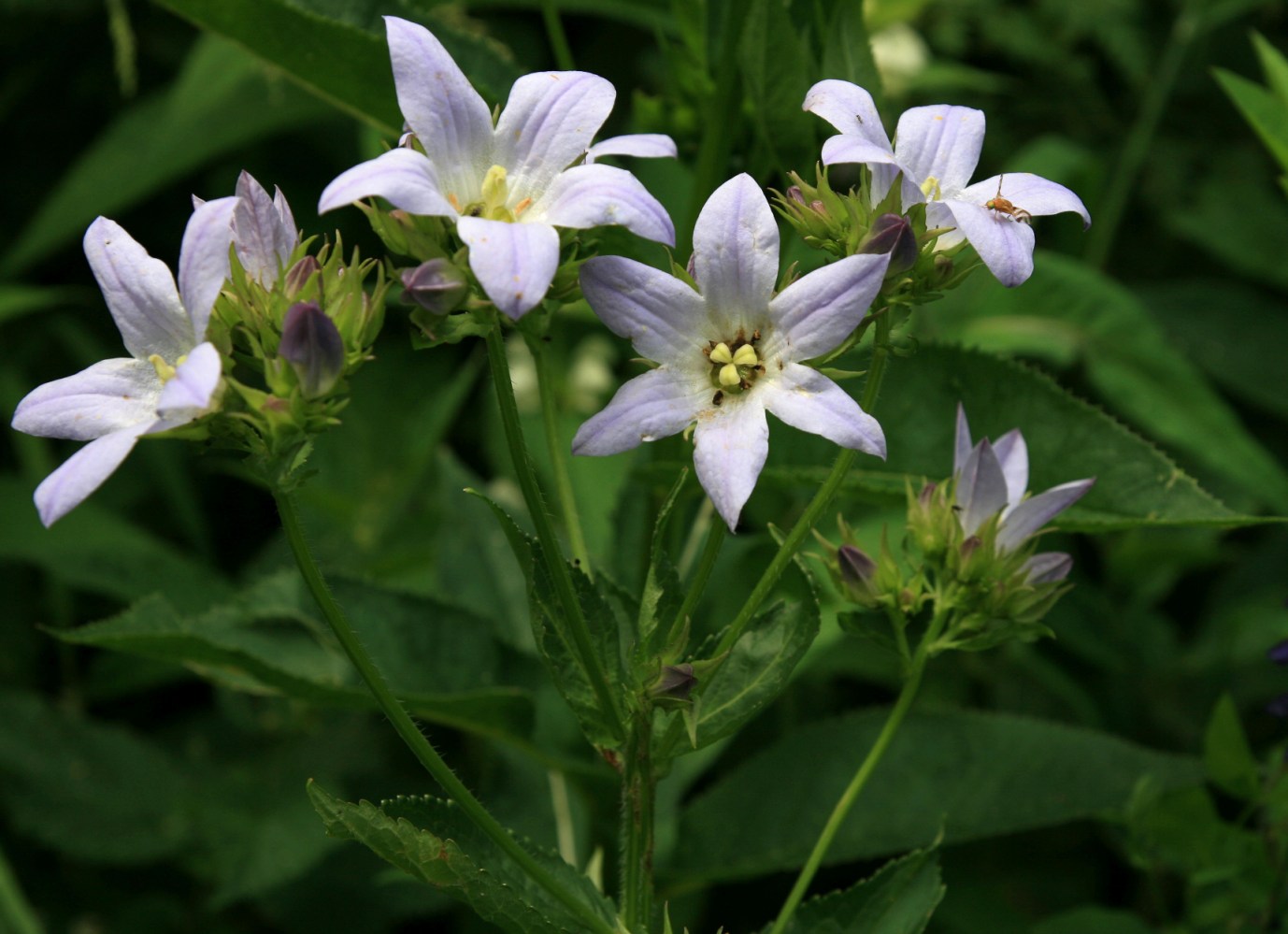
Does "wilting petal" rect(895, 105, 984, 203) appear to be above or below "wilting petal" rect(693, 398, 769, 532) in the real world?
above

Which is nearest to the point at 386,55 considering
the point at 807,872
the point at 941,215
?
the point at 941,215

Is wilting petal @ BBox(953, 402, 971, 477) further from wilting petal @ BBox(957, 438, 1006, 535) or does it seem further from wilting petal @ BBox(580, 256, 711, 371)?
wilting petal @ BBox(580, 256, 711, 371)

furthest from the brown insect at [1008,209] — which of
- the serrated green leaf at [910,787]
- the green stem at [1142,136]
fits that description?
the green stem at [1142,136]

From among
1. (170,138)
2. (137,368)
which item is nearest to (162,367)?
(137,368)

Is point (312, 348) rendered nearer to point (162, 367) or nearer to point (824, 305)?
point (162, 367)

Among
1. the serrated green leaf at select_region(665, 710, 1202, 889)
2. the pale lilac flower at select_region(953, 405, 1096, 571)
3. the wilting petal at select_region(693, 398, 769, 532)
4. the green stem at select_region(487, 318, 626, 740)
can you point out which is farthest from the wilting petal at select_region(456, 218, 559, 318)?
the serrated green leaf at select_region(665, 710, 1202, 889)

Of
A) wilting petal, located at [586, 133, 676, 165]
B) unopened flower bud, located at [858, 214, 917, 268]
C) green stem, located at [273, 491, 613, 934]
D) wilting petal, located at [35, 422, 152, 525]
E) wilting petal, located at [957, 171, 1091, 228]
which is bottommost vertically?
green stem, located at [273, 491, 613, 934]

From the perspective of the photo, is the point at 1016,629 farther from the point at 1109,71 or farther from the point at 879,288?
the point at 1109,71
